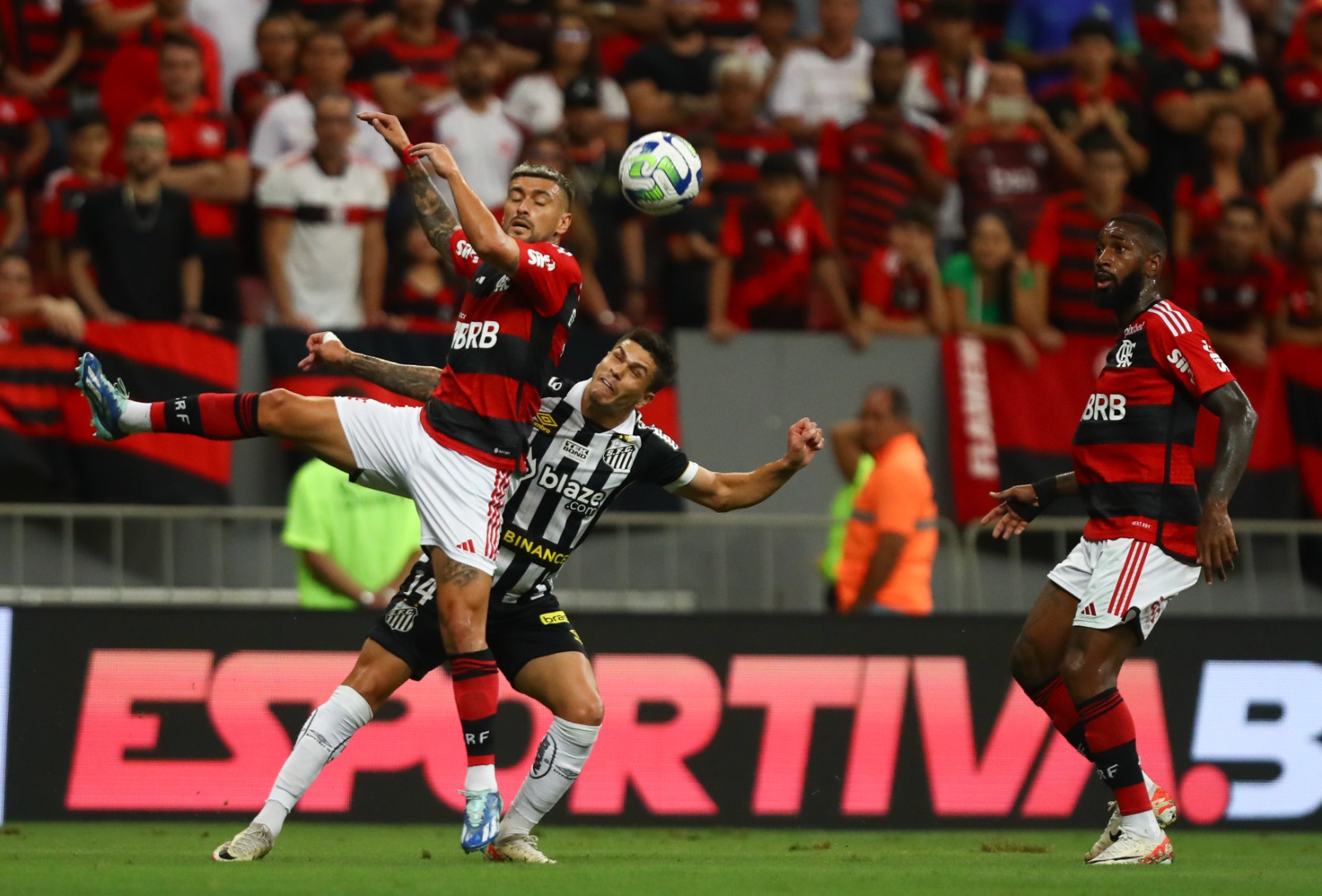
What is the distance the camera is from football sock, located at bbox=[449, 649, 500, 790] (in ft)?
26.3

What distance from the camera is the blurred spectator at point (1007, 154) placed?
1556cm

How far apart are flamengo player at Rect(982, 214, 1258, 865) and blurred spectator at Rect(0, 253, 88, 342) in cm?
659

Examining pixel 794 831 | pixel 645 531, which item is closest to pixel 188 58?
pixel 645 531

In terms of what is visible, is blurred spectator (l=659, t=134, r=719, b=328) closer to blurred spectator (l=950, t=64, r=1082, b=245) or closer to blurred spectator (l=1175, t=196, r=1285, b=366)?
blurred spectator (l=950, t=64, r=1082, b=245)

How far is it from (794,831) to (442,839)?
7.77 feet

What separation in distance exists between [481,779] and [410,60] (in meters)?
8.66

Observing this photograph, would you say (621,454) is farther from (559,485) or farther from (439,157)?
(439,157)

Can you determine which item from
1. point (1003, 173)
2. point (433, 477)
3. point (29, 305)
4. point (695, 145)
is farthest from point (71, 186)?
point (1003, 173)

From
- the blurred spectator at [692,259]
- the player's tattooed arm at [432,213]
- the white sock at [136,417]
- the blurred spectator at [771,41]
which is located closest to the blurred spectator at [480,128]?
the blurred spectator at [692,259]

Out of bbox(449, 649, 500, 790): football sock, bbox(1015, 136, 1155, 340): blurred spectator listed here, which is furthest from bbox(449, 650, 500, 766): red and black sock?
bbox(1015, 136, 1155, 340): blurred spectator

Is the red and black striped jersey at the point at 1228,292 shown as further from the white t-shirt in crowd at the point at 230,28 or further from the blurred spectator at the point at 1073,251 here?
the white t-shirt in crowd at the point at 230,28

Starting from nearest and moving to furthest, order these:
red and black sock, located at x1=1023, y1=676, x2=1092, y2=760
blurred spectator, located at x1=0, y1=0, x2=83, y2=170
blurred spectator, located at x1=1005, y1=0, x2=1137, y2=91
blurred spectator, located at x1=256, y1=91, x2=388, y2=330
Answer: red and black sock, located at x1=1023, y1=676, x2=1092, y2=760, blurred spectator, located at x1=256, y1=91, x2=388, y2=330, blurred spectator, located at x1=0, y1=0, x2=83, y2=170, blurred spectator, located at x1=1005, y1=0, x2=1137, y2=91

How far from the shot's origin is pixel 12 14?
14.9 meters

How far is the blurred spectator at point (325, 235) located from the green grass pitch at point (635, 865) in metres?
4.06
